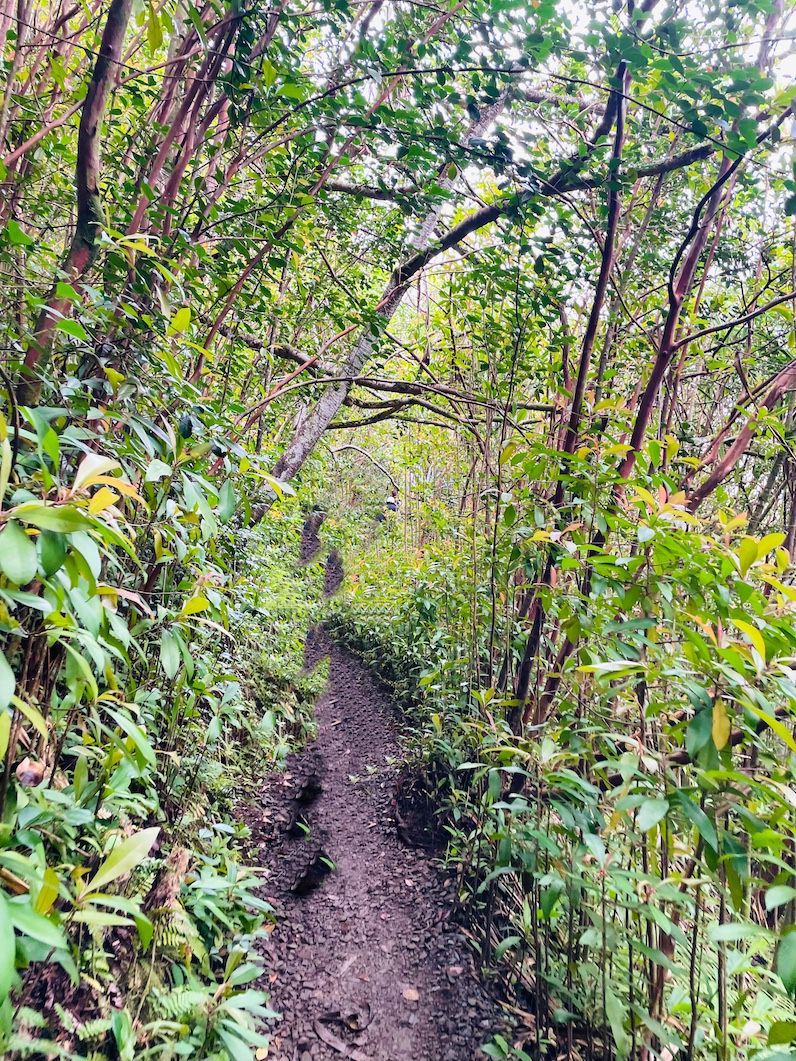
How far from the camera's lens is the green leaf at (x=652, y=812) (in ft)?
3.25

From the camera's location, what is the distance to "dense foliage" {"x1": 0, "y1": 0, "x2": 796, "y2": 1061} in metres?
1.03

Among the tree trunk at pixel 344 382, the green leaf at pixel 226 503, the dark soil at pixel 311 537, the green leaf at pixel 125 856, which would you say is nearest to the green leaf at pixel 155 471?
the green leaf at pixel 226 503

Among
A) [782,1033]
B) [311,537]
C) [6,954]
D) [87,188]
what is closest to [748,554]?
[782,1033]

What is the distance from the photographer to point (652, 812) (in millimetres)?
1008

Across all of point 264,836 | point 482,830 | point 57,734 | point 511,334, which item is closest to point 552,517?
point 511,334

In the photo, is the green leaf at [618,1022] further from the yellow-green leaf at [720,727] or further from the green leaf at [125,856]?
the green leaf at [125,856]

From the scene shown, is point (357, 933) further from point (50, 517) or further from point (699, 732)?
point (50, 517)

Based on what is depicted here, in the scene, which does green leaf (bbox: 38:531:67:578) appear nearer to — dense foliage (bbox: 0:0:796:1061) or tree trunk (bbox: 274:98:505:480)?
dense foliage (bbox: 0:0:796:1061)

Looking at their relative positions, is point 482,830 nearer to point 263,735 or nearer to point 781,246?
point 263,735

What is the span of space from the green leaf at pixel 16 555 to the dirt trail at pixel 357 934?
2.04m

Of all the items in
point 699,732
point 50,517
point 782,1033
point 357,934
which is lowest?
point 357,934

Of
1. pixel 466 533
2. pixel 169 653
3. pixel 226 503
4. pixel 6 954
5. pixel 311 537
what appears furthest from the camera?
pixel 311 537

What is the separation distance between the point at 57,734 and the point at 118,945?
2.47ft

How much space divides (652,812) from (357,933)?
6.28 feet
